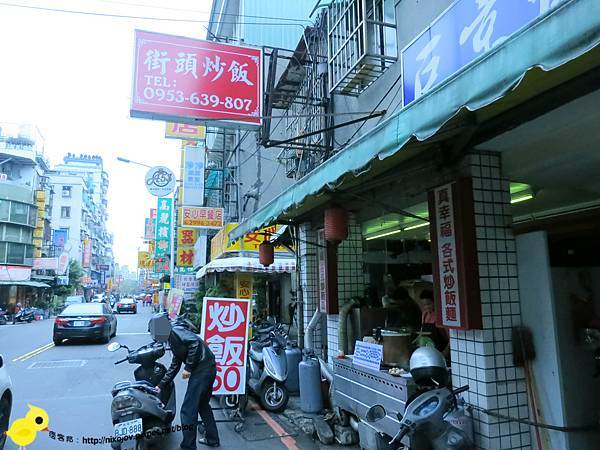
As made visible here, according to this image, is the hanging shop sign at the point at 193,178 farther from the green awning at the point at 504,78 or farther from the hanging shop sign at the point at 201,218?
the green awning at the point at 504,78

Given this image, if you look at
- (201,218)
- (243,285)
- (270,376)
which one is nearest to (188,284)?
(201,218)

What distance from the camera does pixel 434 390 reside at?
372 centimetres

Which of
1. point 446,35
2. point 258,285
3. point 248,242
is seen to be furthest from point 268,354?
point 258,285

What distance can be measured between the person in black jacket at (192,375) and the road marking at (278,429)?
0.91m

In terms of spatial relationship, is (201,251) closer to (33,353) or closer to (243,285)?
(243,285)

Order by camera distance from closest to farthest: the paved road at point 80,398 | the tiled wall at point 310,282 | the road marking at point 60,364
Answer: the paved road at point 80,398, the tiled wall at point 310,282, the road marking at point 60,364

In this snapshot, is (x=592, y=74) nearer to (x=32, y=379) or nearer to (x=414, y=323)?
(x=414, y=323)

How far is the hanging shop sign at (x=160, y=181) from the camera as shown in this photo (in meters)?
21.2

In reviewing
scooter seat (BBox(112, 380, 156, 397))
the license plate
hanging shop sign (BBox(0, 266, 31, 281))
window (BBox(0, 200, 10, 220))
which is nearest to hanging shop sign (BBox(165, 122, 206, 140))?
scooter seat (BBox(112, 380, 156, 397))

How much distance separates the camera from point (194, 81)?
7.54m

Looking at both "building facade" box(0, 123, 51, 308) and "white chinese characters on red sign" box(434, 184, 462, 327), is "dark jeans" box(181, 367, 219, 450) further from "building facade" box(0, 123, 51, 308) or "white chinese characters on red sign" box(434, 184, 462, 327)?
"building facade" box(0, 123, 51, 308)

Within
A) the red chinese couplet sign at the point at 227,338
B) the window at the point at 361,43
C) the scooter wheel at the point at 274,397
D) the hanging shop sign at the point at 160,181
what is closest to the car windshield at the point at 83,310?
the hanging shop sign at the point at 160,181

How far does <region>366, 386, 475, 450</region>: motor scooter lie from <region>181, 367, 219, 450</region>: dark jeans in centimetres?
252

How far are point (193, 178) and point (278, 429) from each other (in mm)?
17749
